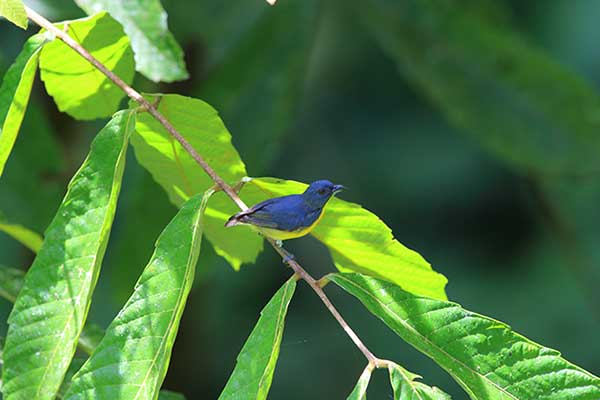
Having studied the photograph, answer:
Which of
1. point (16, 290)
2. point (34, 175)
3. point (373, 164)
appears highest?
point (373, 164)

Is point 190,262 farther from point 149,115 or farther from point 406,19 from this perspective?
point 406,19

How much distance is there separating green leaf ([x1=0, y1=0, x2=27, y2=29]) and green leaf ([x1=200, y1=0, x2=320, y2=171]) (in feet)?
2.76

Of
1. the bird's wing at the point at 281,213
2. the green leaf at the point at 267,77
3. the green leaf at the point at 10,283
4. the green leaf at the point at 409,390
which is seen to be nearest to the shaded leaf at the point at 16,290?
the green leaf at the point at 10,283

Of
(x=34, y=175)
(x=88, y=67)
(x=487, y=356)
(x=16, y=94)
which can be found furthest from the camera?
(x=34, y=175)

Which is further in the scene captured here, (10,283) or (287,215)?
(10,283)

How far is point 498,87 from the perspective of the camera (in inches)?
63.6

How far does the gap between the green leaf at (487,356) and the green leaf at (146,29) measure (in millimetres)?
442

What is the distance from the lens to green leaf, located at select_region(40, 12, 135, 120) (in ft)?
2.86

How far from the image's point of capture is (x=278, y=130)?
1558 mm

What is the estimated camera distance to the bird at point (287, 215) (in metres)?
0.79

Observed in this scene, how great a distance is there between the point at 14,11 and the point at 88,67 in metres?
0.19

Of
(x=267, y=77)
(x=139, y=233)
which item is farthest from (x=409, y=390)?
(x=267, y=77)

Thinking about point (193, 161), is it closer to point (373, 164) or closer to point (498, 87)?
point (498, 87)

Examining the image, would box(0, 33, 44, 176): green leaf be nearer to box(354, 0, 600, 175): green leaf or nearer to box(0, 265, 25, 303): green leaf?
box(0, 265, 25, 303): green leaf
